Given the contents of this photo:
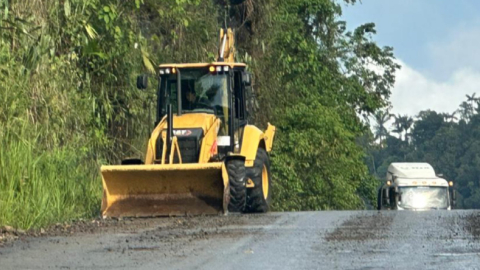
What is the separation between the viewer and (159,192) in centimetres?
1775

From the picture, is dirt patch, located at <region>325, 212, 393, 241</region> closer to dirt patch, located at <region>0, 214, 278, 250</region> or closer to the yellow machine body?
dirt patch, located at <region>0, 214, 278, 250</region>

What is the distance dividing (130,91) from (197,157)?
603 centimetres

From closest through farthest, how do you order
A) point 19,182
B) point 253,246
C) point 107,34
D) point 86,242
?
point 253,246 < point 86,242 < point 19,182 < point 107,34

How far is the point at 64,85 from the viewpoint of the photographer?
21078mm

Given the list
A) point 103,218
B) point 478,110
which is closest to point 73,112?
point 103,218

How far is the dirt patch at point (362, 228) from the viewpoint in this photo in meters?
12.8

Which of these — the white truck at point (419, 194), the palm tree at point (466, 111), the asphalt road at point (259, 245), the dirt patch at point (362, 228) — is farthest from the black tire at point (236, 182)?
the palm tree at point (466, 111)

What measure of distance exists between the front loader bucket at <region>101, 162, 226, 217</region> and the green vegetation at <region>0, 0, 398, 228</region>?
Answer: 0.75 meters

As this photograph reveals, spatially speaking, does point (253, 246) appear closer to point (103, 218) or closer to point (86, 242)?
point (86, 242)

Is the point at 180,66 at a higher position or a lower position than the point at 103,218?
higher

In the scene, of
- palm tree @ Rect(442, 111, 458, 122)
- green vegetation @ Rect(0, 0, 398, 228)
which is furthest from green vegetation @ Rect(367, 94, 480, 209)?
green vegetation @ Rect(0, 0, 398, 228)

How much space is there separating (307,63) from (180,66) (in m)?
21.5

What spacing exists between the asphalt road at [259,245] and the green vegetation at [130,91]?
201 cm

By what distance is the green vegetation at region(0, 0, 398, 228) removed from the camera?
17828 millimetres
